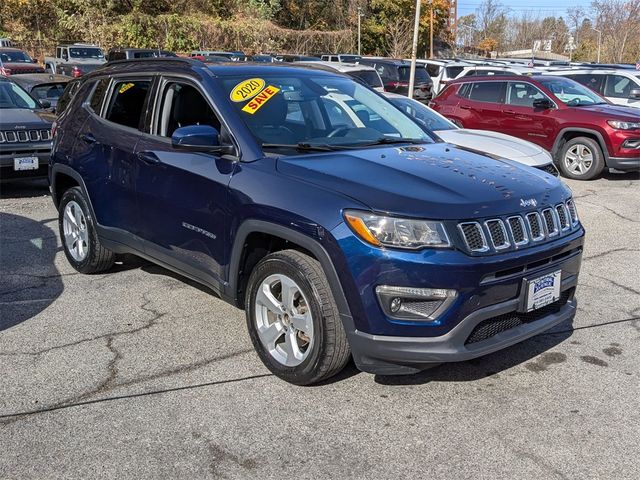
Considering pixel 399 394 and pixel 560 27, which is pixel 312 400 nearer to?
pixel 399 394

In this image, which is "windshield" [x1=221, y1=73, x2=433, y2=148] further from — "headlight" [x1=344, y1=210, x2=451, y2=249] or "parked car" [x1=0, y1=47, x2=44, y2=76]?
"parked car" [x1=0, y1=47, x2=44, y2=76]

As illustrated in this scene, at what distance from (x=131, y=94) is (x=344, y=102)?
1.68m

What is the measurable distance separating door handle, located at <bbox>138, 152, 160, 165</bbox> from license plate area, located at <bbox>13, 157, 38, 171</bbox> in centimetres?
505

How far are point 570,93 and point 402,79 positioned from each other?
9440mm

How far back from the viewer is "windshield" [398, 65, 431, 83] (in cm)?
2070

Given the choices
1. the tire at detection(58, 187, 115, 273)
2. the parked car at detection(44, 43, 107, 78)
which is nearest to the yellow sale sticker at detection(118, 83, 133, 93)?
the tire at detection(58, 187, 115, 273)

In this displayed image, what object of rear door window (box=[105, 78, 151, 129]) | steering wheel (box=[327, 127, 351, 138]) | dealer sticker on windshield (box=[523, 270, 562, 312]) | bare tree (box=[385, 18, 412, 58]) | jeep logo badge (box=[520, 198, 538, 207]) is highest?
bare tree (box=[385, 18, 412, 58])

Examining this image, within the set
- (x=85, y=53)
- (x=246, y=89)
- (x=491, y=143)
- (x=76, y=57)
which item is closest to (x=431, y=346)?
(x=246, y=89)

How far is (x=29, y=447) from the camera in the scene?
3.24 meters

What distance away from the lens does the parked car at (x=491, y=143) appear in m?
8.02

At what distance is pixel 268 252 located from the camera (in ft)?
13.4

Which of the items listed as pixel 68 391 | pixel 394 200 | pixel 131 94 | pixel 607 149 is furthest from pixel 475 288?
pixel 607 149

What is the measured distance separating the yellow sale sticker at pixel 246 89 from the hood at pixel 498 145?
3.87 m

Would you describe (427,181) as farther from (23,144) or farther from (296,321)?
(23,144)
